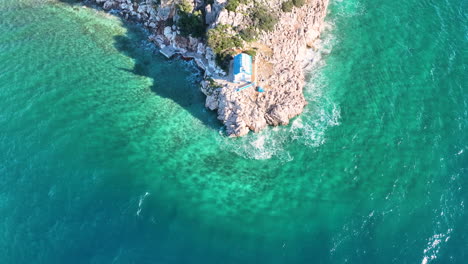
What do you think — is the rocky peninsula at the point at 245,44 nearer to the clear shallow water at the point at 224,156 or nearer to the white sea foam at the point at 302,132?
the white sea foam at the point at 302,132

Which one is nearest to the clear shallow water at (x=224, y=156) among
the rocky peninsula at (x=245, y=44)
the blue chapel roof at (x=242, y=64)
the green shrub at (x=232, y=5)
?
the rocky peninsula at (x=245, y=44)

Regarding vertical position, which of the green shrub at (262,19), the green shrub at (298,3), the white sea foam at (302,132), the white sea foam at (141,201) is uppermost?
the green shrub at (298,3)

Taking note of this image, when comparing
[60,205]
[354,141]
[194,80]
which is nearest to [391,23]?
[354,141]

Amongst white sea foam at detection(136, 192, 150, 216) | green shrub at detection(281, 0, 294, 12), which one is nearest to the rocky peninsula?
green shrub at detection(281, 0, 294, 12)

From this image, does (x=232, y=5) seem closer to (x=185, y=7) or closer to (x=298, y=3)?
(x=185, y=7)

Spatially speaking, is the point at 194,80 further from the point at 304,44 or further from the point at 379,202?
the point at 379,202

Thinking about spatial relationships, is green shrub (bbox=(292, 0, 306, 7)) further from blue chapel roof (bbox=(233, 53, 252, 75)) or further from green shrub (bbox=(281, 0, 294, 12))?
blue chapel roof (bbox=(233, 53, 252, 75))

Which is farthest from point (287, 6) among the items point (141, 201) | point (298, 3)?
point (141, 201)
